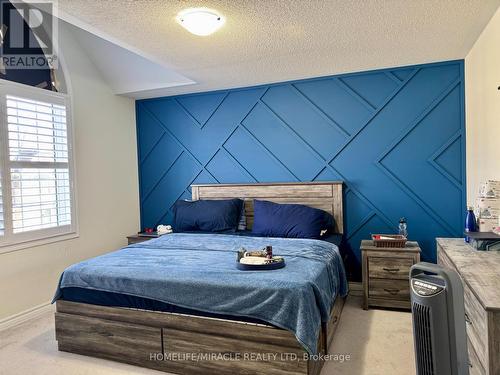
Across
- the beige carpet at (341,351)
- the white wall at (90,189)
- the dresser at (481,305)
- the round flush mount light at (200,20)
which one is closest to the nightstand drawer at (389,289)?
the beige carpet at (341,351)

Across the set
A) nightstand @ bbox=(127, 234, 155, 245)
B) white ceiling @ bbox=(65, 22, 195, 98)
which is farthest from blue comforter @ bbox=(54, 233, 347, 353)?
white ceiling @ bbox=(65, 22, 195, 98)

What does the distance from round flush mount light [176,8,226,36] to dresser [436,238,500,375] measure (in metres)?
2.10

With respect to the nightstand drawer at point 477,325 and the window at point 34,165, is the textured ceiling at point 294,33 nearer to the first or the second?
the window at point 34,165

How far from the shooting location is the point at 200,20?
227 cm

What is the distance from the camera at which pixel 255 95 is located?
4.11 metres

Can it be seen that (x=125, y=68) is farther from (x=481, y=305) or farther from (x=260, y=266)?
(x=481, y=305)

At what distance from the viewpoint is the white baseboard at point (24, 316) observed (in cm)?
301

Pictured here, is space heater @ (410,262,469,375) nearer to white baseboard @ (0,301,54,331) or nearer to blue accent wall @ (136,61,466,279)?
blue accent wall @ (136,61,466,279)

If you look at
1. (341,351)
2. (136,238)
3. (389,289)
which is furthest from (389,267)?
(136,238)

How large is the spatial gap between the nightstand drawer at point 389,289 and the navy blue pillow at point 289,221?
665mm

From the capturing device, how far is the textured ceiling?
2.22m

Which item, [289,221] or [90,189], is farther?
[90,189]

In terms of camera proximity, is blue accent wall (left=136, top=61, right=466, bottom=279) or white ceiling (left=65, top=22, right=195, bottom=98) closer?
blue accent wall (left=136, top=61, right=466, bottom=279)

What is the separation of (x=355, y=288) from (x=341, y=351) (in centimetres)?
128
